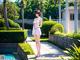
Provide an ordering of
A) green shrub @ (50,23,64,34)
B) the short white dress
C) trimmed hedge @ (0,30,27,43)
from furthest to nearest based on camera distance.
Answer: green shrub @ (50,23,64,34) < trimmed hedge @ (0,30,27,43) < the short white dress

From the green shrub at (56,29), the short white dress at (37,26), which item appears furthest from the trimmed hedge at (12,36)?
the short white dress at (37,26)

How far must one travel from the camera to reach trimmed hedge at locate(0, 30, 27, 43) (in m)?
29.0

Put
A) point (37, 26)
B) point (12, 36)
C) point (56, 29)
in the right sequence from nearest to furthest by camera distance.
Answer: point (37, 26), point (12, 36), point (56, 29)

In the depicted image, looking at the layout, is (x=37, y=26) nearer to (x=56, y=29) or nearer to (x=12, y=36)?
(x=12, y=36)

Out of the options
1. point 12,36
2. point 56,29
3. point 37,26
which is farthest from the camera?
point 56,29

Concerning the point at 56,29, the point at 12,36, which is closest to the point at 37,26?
the point at 12,36

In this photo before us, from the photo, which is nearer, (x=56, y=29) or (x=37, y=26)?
(x=37, y=26)

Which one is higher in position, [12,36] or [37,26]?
[37,26]

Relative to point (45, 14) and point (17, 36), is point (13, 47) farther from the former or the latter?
point (45, 14)

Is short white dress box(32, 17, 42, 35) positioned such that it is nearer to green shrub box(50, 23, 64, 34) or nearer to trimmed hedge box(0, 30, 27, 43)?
trimmed hedge box(0, 30, 27, 43)

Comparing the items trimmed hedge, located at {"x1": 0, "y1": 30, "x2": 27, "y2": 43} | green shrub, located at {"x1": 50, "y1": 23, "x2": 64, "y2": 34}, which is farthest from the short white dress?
green shrub, located at {"x1": 50, "y1": 23, "x2": 64, "y2": 34}

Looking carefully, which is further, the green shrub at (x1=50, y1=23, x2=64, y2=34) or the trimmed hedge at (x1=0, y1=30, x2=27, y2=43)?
the green shrub at (x1=50, y1=23, x2=64, y2=34)

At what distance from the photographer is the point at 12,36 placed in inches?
1159

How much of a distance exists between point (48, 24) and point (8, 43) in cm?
1651
